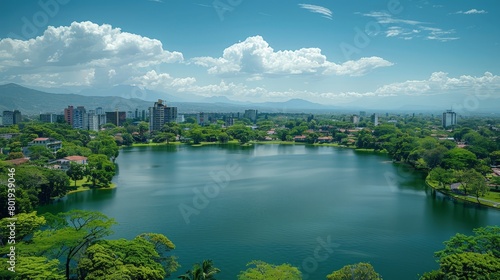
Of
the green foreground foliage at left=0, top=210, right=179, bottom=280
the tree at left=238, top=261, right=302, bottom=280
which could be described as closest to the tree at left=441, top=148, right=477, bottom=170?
the tree at left=238, top=261, right=302, bottom=280

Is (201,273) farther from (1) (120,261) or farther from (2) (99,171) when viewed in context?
(2) (99,171)

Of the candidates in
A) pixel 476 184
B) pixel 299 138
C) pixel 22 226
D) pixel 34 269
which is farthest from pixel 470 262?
pixel 299 138

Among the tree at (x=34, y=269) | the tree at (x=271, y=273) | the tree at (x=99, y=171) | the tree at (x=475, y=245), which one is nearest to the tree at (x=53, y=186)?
the tree at (x=99, y=171)

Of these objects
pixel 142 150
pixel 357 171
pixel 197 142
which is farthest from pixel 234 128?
pixel 357 171

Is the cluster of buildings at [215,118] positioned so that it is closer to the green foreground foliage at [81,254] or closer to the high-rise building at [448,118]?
the high-rise building at [448,118]

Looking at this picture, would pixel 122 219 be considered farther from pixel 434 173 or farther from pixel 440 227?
pixel 434 173
